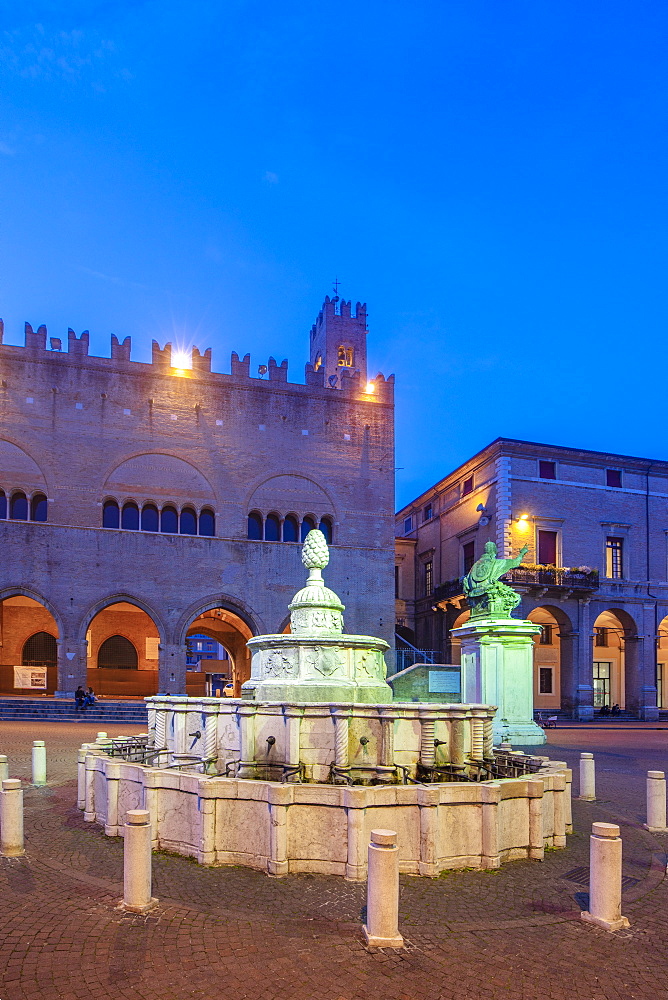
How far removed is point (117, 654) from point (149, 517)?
412 inches

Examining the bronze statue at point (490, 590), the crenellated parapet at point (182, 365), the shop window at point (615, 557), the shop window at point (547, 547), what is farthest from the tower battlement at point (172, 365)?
the bronze statue at point (490, 590)

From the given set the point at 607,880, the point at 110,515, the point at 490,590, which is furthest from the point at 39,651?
the point at 607,880

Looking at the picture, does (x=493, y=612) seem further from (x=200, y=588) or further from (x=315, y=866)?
(x=200, y=588)

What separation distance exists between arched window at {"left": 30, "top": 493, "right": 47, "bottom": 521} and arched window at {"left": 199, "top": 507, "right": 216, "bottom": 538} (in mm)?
6451

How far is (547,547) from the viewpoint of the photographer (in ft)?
121

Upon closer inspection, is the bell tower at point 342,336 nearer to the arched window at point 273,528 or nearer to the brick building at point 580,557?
the brick building at point 580,557

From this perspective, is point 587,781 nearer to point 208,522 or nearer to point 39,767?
point 39,767

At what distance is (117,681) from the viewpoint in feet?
124

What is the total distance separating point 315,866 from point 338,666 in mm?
4745

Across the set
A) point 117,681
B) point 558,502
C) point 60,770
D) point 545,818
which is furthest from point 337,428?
point 545,818

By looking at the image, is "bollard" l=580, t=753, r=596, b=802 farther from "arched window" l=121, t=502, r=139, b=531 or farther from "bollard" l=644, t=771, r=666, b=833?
"arched window" l=121, t=502, r=139, b=531

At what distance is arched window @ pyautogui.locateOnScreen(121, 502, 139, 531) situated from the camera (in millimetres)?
31750

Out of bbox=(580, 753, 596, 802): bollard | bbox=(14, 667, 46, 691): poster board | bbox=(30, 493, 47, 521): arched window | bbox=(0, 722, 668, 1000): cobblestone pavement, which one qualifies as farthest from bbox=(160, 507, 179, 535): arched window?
bbox=(0, 722, 668, 1000): cobblestone pavement

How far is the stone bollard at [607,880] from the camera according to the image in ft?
18.7
